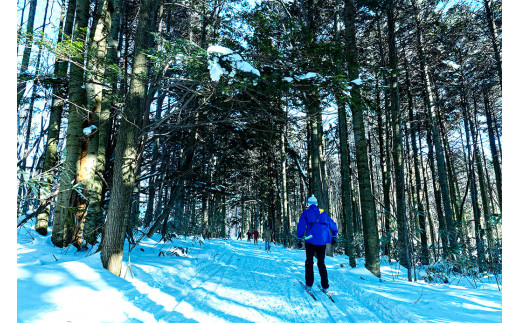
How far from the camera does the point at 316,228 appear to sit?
212 inches

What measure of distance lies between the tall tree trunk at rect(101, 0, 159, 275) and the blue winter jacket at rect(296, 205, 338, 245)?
359 centimetres

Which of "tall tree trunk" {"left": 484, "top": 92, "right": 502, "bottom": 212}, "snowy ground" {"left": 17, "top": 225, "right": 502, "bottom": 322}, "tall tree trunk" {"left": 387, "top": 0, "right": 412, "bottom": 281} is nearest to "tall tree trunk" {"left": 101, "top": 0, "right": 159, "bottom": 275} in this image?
"snowy ground" {"left": 17, "top": 225, "right": 502, "bottom": 322}

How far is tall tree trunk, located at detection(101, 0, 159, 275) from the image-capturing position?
16.3 feet

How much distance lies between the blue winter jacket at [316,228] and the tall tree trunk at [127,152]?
359cm

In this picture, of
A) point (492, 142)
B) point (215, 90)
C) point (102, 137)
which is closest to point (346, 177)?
point (215, 90)

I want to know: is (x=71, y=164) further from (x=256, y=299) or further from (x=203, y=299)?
(x=256, y=299)

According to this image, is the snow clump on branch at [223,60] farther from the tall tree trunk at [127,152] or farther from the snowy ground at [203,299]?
the snowy ground at [203,299]

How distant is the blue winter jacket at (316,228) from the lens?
5328 mm

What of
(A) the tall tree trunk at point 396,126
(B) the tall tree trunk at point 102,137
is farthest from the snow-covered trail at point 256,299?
(A) the tall tree trunk at point 396,126

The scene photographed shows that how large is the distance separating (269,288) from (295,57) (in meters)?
4.98

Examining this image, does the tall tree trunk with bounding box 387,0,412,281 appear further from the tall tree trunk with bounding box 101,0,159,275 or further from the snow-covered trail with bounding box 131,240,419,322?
the tall tree trunk with bounding box 101,0,159,275

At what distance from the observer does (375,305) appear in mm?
4246
